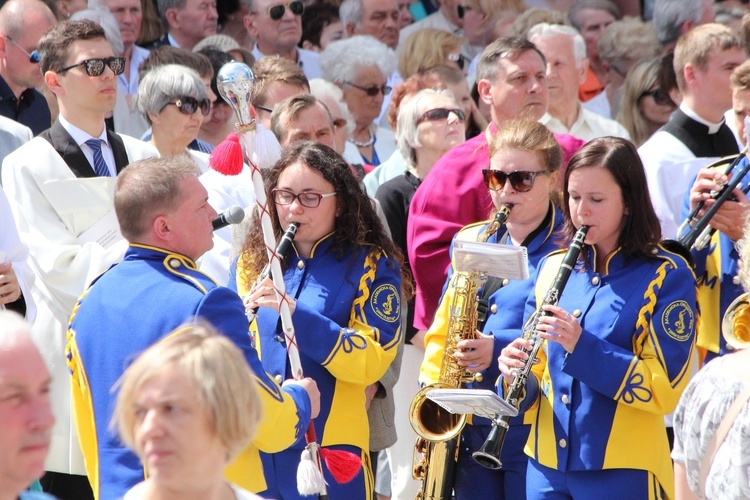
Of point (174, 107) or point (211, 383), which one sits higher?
point (174, 107)

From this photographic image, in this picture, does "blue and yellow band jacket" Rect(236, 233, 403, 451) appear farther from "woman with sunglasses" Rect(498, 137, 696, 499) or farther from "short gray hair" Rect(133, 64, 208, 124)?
"short gray hair" Rect(133, 64, 208, 124)

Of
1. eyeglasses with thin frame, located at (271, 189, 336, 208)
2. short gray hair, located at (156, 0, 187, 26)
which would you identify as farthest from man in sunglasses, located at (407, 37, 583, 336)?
short gray hair, located at (156, 0, 187, 26)

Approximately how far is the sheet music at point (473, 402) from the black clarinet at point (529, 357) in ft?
0.19

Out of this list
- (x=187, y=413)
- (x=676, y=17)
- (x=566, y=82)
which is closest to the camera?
(x=187, y=413)

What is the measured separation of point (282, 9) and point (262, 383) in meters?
5.29

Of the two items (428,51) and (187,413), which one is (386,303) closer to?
(187,413)

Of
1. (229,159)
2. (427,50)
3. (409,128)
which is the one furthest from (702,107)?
(229,159)

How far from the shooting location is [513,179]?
4.95 m

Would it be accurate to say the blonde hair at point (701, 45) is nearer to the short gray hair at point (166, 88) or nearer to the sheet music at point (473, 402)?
the short gray hair at point (166, 88)

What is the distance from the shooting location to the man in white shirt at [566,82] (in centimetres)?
763

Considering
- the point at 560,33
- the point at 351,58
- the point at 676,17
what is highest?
the point at 676,17

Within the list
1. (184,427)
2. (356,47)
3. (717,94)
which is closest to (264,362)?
(184,427)

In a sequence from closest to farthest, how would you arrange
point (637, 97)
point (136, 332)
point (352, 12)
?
point (136, 332), point (637, 97), point (352, 12)

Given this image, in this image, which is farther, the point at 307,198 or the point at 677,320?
the point at 307,198
